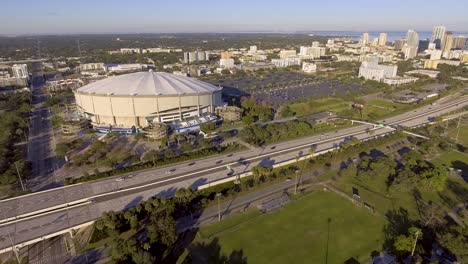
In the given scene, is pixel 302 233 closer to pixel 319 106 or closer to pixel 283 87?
pixel 319 106

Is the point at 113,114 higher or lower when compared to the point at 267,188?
higher

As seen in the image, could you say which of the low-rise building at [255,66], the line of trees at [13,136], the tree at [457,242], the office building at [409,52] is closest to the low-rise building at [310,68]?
the low-rise building at [255,66]

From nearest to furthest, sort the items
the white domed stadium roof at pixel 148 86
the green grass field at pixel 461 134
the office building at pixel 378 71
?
1. the green grass field at pixel 461 134
2. the white domed stadium roof at pixel 148 86
3. the office building at pixel 378 71

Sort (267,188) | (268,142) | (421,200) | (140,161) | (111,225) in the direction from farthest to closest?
(268,142), (140,161), (267,188), (421,200), (111,225)

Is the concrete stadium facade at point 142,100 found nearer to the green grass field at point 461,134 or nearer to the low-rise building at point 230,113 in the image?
the low-rise building at point 230,113

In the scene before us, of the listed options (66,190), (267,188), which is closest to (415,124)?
(267,188)

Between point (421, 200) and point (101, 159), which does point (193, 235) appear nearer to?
point (101, 159)

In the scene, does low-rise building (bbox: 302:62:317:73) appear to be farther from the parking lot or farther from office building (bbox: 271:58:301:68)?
office building (bbox: 271:58:301:68)

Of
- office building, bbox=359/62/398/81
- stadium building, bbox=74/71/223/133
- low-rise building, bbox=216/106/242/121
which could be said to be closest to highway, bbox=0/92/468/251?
low-rise building, bbox=216/106/242/121
